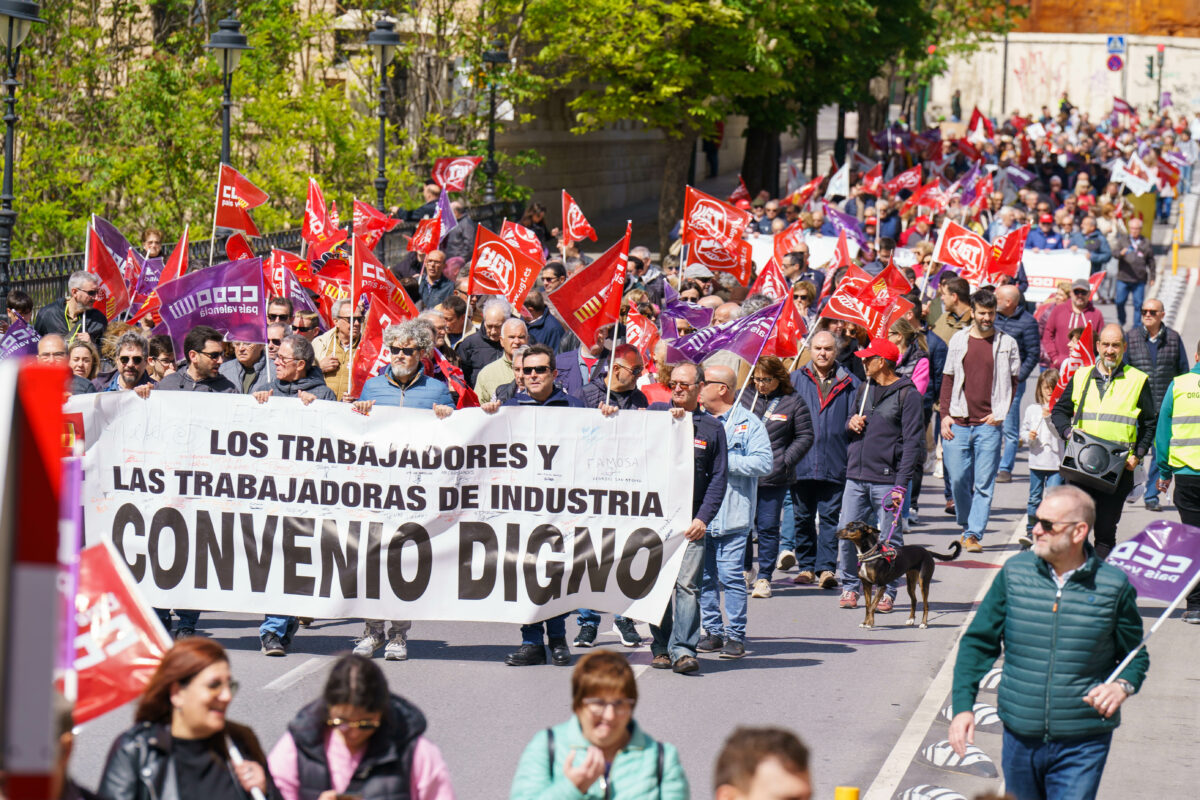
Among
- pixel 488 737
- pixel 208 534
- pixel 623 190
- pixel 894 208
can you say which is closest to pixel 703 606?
pixel 488 737

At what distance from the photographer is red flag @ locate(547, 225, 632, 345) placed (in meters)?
12.1

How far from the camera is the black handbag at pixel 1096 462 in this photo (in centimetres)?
1209

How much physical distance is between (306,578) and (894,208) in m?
20.3

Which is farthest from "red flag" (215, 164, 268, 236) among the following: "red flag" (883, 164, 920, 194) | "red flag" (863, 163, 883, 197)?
→ "red flag" (883, 164, 920, 194)

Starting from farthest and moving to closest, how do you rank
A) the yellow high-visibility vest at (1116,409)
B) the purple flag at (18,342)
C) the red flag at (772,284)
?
the red flag at (772,284), the purple flag at (18,342), the yellow high-visibility vest at (1116,409)

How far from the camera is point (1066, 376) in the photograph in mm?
14688

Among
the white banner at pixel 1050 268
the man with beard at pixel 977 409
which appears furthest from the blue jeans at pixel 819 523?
the white banner at pixel 1050 268

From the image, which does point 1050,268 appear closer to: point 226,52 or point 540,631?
point 226,52

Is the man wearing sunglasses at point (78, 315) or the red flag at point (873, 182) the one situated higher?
the red flag at point (873, 182)

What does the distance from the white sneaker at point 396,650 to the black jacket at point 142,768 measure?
5.05 metres

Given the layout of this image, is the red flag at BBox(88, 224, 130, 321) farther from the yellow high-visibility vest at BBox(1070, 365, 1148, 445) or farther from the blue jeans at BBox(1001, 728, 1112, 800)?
the blue jeans at BBox(1001, 728, 1112, 800)

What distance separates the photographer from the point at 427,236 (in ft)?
65.0

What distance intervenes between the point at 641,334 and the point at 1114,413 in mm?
3895

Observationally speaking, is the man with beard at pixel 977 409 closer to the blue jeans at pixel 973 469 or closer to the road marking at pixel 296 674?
the blue jeans at pixel 973 469
